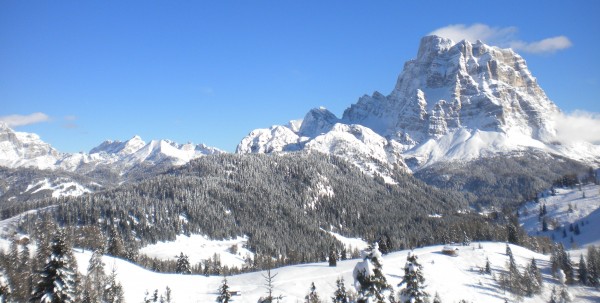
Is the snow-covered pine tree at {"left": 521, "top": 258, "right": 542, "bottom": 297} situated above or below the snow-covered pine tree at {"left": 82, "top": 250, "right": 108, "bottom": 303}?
below

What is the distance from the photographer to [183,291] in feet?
411

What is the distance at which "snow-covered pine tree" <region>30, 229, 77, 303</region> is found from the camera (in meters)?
45.2

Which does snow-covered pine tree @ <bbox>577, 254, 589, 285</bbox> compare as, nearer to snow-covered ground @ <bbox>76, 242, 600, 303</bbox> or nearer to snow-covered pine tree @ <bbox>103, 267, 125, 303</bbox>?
snow-covered ground @ <bbox>76, 242, 600, 303</bbox>

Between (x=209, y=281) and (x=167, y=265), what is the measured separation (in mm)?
53152

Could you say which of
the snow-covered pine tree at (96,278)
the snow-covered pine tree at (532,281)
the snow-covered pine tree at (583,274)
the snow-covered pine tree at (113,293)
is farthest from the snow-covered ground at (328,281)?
the snow-covered pine tree at (113,293)

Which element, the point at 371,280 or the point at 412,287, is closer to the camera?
the point at 371,280

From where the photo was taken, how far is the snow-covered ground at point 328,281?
124 metres

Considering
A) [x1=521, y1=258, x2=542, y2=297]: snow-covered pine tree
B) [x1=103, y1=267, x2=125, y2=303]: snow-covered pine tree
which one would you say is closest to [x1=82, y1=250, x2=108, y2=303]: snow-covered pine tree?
[x1=103, y1=267, x2=125, y2=303]: snow-covered pine tree

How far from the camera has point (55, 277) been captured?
149 feet

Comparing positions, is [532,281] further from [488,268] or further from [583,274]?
[583,274]

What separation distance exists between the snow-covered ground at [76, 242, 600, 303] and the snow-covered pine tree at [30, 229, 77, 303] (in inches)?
2850

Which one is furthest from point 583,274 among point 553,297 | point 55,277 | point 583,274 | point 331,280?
point 55,277

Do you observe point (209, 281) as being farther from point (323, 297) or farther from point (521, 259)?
point (521, 259)

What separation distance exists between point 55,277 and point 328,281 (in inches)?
3955
